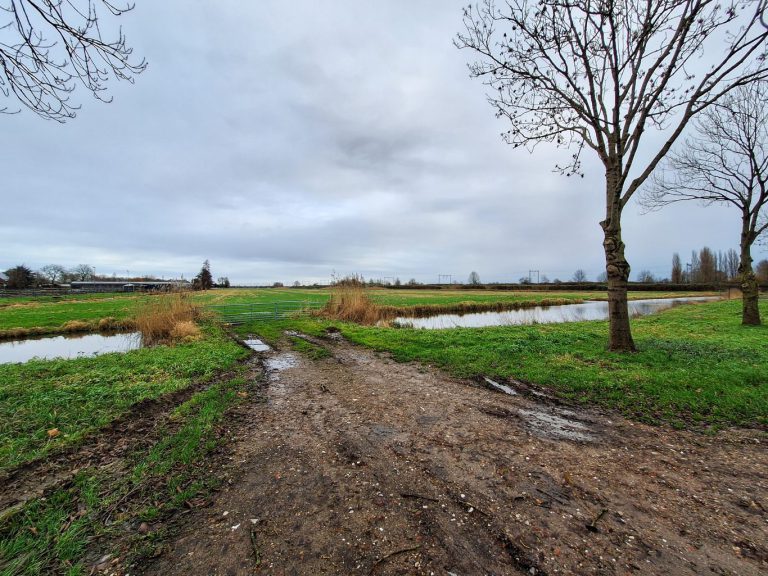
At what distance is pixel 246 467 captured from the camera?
11.3ft

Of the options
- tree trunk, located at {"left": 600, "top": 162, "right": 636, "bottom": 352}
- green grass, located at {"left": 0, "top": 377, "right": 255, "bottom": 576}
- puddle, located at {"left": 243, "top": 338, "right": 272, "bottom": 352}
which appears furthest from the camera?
puddle, located at {"left": 243, "top": 338, "right": 272, "bottom": 352}

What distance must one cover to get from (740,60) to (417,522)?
9696 millimetres

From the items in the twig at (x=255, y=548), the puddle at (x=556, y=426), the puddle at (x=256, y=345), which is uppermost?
the twig at (x=255, y=548)

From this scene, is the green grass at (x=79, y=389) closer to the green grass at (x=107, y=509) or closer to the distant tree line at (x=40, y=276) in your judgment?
the green grass at (x=107, y=509)

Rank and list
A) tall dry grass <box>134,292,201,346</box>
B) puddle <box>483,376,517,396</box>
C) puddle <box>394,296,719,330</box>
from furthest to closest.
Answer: puddle <box>394,296,719,330</box>
tall dry grass <box>134,292,201,346</box>
puddle <box>483,376,517,396</box>

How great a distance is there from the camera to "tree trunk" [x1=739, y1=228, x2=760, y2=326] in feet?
40.1

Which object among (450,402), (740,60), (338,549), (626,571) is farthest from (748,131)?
(338,549)

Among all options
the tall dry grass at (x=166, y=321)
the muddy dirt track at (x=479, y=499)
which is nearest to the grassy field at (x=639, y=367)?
the muddy dirt track at (x=479, y=499)

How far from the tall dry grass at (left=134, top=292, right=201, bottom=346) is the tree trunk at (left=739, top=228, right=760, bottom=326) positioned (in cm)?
2040

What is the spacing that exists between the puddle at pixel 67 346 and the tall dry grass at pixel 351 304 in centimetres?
923

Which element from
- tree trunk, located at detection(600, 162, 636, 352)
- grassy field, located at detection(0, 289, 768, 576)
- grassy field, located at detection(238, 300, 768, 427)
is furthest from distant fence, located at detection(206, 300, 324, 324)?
tree trunk, located at detection(600, 162, 636, 352)

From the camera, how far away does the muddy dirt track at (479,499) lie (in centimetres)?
221

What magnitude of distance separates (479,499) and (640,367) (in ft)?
18.7

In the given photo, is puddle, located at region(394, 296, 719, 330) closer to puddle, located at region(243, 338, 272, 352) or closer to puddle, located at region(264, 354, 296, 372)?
puddle, located at region(243, 338, 272, 352)
